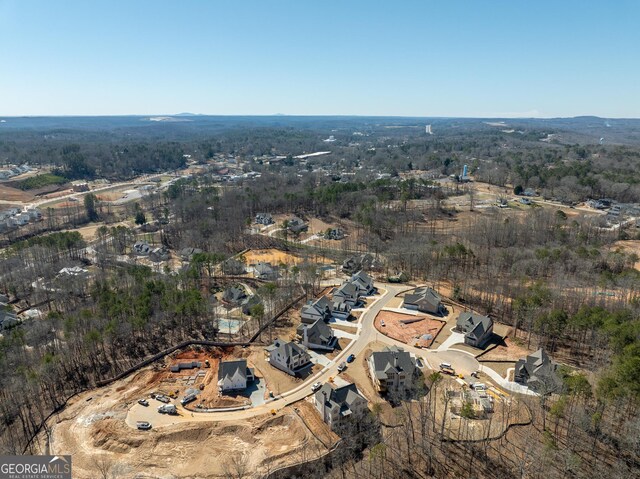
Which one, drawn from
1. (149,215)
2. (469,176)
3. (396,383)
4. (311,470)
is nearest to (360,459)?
(311,470)

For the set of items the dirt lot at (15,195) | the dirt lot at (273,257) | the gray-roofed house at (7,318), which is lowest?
the dirt lot at (273,257)

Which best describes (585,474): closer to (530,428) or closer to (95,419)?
(530,428)

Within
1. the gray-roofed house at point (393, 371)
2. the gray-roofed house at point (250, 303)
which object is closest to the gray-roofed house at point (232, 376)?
the gray-roofed house at point (393, 371)

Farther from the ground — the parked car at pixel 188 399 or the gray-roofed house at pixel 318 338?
the gray-roofed house at pixel 318 338

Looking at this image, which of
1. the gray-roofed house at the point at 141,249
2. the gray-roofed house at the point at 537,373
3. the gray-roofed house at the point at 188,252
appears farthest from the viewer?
the gray-roofed house at the point at 141,249

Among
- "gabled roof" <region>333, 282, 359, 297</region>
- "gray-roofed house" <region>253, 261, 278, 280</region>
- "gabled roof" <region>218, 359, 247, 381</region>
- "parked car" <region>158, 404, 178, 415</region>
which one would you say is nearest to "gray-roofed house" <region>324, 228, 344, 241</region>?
"gray-roofed house" <region>253, 261, 278, 280</region>

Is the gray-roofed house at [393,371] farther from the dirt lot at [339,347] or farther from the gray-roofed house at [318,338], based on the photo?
the gray-roofed house at [318,338]

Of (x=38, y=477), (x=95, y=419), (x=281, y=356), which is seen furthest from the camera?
(x=281, y=356)
